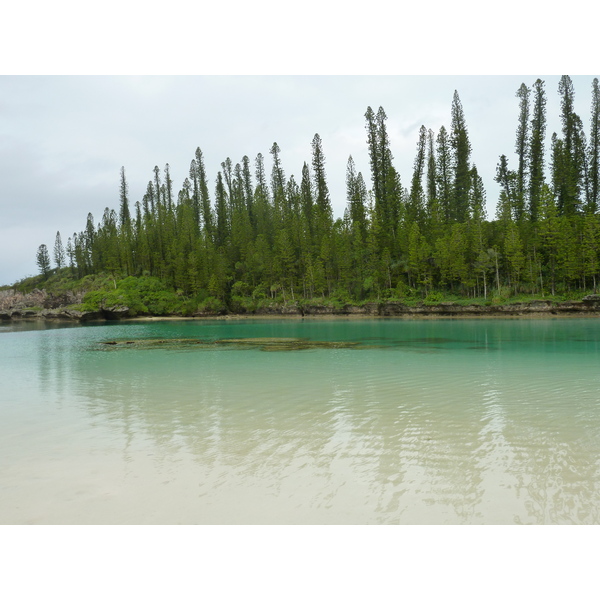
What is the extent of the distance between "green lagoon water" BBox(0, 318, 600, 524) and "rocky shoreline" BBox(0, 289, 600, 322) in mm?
30760

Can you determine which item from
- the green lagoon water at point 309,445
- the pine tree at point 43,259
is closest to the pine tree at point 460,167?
Result: the green lagoon water at point 309,445

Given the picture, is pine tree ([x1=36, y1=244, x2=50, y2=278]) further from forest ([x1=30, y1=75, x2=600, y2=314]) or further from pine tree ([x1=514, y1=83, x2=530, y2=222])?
pine tree ([x1=514, y1=83, x2=530, y2=222])

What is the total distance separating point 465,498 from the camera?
15.8ft

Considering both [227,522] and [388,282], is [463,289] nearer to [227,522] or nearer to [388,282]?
[388,282]

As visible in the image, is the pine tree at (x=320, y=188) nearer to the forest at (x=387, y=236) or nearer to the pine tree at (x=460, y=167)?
the forest at (x=387, y=236)

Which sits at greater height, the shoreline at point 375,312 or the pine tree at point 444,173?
the pine tree at point 444,173

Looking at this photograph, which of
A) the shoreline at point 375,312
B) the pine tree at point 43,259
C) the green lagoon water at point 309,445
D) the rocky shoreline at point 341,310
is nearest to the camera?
the green lagoon water at point 309,445

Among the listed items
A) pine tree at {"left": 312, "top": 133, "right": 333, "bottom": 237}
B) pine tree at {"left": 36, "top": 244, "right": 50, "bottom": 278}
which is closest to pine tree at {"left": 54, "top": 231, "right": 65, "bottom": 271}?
pine tree at {"left": 36, "top": 244, "right": 50, "bottom": 278}

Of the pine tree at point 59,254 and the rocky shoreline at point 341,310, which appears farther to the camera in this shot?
the pine tree at point 59,254

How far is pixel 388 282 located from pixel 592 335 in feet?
101

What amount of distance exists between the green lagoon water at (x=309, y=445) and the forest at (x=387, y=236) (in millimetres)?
35545

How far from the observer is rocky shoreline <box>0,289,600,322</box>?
4166cm

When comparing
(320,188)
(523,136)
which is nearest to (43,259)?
(320,188)

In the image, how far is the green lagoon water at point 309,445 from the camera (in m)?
4.74
